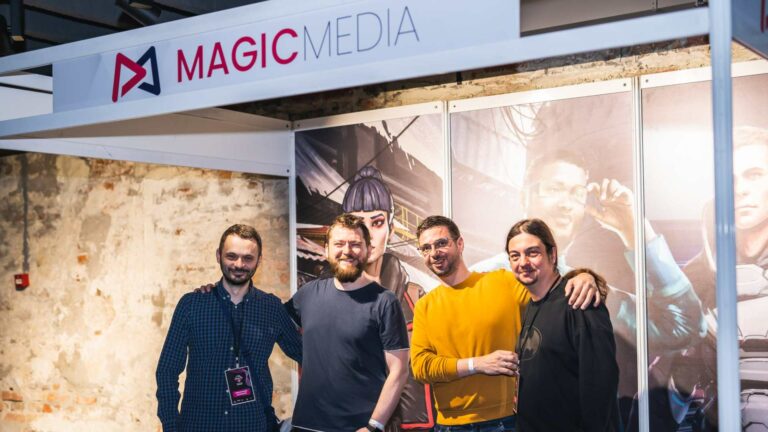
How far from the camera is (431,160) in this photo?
17.9 ft

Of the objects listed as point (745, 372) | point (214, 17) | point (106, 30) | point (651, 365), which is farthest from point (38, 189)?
point (745, 372)

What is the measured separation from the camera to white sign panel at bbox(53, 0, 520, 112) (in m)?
3.10

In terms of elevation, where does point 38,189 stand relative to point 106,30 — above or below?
below

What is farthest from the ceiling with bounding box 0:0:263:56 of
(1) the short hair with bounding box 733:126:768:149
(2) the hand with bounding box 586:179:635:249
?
(1) the short hair with bounding box 733:126:768:149

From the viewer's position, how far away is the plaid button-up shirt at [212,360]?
475cm

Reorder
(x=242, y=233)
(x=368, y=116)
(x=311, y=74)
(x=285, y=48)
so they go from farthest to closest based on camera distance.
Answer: (x=368, y=116)
(x=242, y=233)
(x=285, y=48)
(x=311, y=74)

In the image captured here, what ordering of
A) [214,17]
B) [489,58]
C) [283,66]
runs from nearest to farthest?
[489,58]
[283,66]
[214,17]

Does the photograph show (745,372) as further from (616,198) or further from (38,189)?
(38,189)

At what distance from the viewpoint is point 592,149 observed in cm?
478

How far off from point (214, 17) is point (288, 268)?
289 centimetres

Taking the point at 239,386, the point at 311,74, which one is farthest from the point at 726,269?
the point at 239,386

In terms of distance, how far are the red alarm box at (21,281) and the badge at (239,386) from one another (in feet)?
9.81

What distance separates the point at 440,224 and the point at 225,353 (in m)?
1.36

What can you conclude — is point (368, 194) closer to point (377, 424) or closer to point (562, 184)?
point (562, 184)
